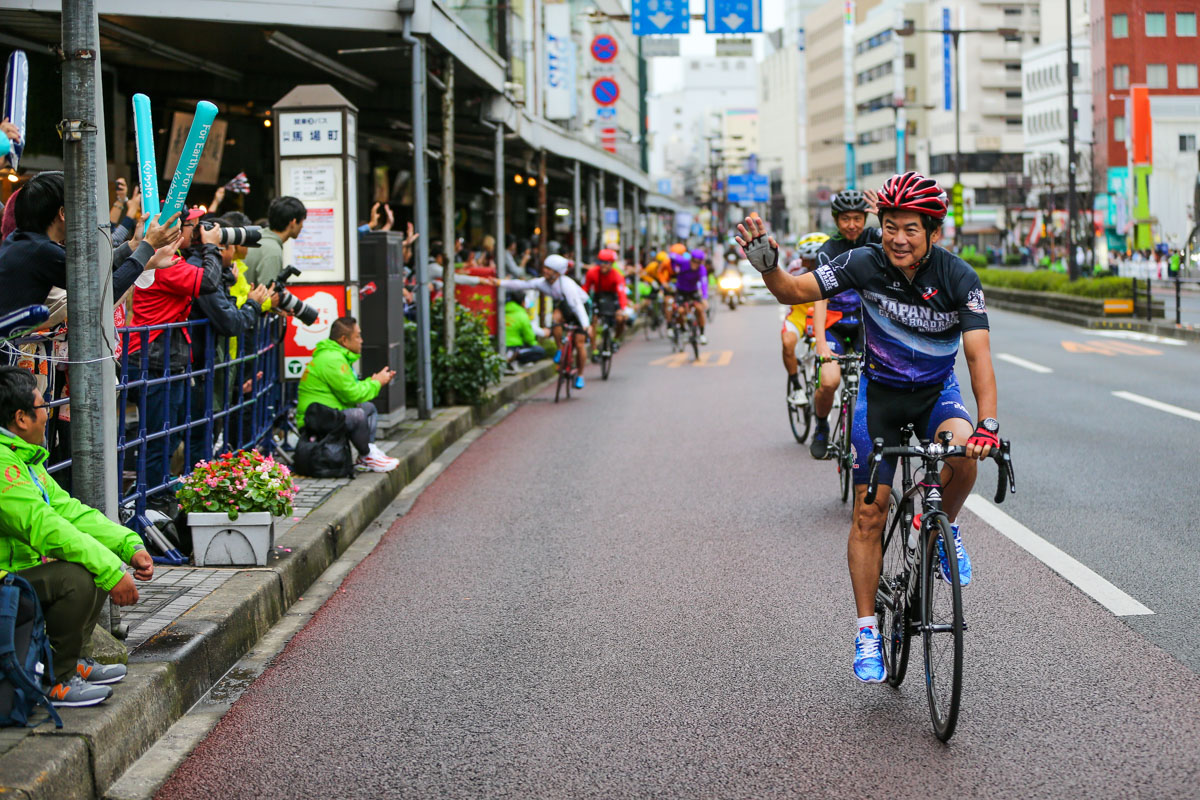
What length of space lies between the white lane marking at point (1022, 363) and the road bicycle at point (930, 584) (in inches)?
590

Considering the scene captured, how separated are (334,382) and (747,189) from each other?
300 feet

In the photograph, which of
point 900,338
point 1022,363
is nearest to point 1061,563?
point 900,338

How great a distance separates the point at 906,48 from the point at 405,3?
124445mm

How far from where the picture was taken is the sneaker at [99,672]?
15.5ft

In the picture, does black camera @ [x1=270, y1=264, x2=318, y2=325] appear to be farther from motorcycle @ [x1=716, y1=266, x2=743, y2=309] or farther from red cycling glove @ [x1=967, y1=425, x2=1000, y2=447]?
motorcycle @ [x1=716, y1=266, x2=743, y2=309]

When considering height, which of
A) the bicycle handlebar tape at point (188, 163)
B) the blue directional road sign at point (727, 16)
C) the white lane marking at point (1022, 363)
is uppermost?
the blue directional road sign at point (727, 16)

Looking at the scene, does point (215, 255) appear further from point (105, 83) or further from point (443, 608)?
point (105, 83)

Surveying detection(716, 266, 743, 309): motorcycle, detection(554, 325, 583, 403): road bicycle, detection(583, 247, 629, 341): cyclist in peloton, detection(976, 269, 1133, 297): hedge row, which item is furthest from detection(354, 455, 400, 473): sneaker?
detection(716, 266, 743, 309): motorcycle

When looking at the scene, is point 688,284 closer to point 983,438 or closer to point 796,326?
point 796,326

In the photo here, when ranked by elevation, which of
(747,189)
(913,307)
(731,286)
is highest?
(747,189)

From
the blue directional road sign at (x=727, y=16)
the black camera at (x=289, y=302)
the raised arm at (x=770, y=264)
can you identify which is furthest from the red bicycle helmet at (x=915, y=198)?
the blue directional road sign at (x=727, y=16)

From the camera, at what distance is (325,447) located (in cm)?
986

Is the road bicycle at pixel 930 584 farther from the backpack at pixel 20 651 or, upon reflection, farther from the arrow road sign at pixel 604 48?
the arrow road sign at pixel 604 48

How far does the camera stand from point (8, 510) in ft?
14.2
